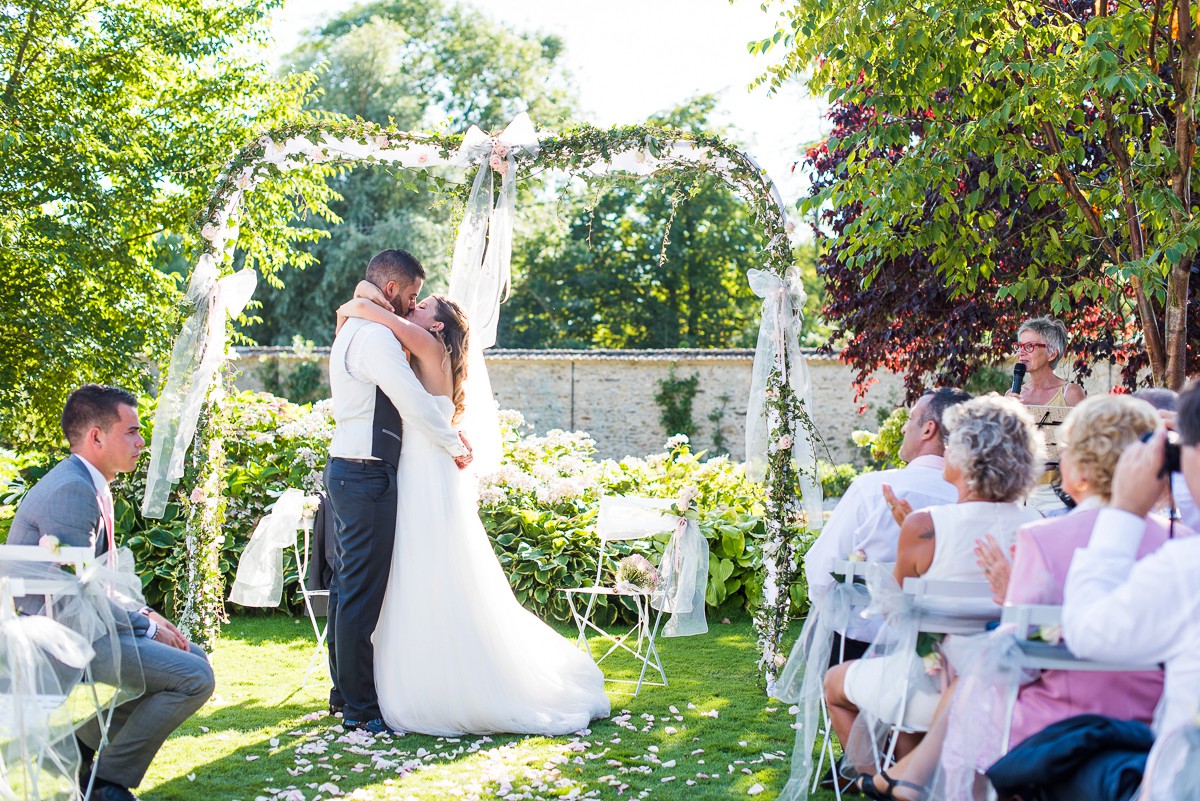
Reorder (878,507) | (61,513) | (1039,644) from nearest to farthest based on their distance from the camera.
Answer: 1. (1039,644)
2. (61,513)
3. (878,507)

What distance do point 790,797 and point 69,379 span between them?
8.99 metres

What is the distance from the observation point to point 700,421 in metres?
21.2

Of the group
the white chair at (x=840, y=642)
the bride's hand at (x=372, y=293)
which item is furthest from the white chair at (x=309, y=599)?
the white chair at (x=840, y=642)

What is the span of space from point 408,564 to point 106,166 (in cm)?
729

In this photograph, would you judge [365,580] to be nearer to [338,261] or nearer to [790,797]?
[790,797]

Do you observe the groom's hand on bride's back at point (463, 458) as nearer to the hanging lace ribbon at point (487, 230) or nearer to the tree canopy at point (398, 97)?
the hanging lace ribbon at point (487, 230)

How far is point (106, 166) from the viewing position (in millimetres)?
10273

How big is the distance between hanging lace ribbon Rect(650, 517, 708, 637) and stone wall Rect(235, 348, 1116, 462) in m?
15.3

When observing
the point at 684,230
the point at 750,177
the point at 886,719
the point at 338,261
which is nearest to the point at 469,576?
the point at 886,719

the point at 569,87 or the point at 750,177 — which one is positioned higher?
the point at 569,87

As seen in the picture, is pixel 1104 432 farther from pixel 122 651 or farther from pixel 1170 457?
pixel 122 651

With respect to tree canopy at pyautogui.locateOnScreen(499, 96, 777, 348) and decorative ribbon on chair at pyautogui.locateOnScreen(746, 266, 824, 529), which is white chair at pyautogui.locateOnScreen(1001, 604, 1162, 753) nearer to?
decorative ribbon on chair at pyautogui.locateOnScreen(746, 266, 824, 529)

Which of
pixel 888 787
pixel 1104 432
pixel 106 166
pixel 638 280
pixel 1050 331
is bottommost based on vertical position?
pixel 888 787

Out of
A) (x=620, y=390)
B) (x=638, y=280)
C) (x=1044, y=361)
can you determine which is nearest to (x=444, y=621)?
(x=1044, y=361)
